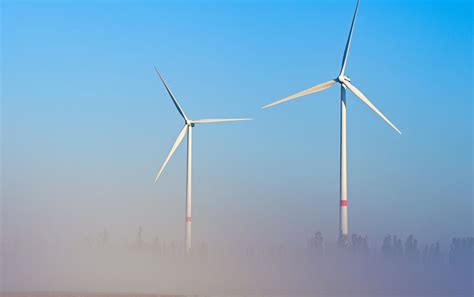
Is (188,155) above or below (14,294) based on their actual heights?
above

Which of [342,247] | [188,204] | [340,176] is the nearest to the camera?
[340,176]

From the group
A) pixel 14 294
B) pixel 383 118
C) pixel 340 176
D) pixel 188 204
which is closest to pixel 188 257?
pixel 188 204

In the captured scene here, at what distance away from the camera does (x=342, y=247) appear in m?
72.4

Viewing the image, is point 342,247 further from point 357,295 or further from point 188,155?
point 188,155

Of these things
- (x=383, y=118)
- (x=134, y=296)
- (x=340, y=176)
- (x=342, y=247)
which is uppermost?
(x=383, y=118)

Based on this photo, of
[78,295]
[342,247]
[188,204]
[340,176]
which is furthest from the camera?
[188,204]

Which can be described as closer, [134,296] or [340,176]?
[340,176]

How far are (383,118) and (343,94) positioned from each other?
5383mm

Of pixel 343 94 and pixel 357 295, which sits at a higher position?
pixel 343 94

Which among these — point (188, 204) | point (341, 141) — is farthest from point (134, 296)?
point (341, 141)

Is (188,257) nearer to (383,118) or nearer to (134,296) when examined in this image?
(134,296)

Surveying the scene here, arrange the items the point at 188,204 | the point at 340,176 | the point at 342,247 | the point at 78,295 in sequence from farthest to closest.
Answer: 1. the point at 188,204
2. the point at 78,295
3. the point at 342,247
4. the point at 340,176

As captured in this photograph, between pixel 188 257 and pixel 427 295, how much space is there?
1153 inches

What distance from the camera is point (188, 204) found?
8238 cm
